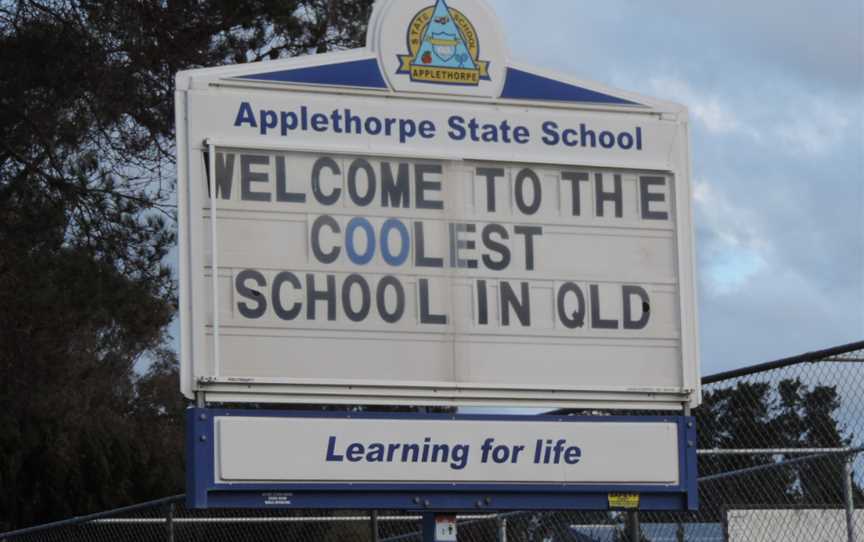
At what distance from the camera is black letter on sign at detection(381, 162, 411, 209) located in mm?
7055

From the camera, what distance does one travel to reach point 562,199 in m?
7.30

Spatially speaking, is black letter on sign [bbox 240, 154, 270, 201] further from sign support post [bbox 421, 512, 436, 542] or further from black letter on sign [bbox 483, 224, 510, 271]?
sign support post [bbox 421, 512, 436, 542]

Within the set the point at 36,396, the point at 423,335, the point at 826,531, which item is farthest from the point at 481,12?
the point at 36,396

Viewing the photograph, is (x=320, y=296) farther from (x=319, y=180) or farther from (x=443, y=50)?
(x=443, y=50)

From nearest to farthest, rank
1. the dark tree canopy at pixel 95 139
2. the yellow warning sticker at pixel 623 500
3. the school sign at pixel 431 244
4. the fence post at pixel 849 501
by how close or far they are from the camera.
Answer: the school sign at pixel 431 244 → the yellow warning sticker at pixel 623 500 → the fence post at pixel 849 501 → the dark tree canopy at pixel 95 139

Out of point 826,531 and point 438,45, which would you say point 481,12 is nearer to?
point 438,45

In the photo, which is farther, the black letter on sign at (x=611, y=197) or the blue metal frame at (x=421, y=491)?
the black letter on sign at (x=611, y=197)

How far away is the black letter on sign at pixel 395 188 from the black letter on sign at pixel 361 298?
0.37 m

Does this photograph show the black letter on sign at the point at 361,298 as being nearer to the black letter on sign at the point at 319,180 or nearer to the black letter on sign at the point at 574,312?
the black letter on sign at the point at 319,180

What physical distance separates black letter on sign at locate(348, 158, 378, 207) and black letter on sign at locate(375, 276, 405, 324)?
1.19 feet

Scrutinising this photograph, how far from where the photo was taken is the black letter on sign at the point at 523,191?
7.23 m

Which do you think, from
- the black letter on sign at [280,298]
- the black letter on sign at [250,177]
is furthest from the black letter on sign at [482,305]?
the black letter on sign at [250,177]

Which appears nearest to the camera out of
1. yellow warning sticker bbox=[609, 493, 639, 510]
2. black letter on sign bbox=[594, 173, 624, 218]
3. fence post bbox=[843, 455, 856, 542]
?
yellow warning sticker bbox=[609, 493, 639, 510]

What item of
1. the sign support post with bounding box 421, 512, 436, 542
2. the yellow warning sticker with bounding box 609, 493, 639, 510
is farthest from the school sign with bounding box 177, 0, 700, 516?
the sign support post with bounding box 421, 512, 436, 542
